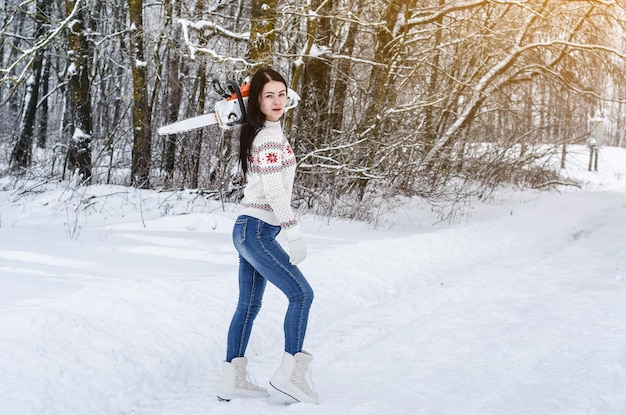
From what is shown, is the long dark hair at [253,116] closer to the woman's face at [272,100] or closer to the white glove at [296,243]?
the woman's face at [272,100]

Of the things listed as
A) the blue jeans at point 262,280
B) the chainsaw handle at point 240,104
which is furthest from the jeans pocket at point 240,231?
the chainsaw handle at point 240,104

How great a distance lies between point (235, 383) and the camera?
12.5ft

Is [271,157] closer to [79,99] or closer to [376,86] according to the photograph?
[376,86]

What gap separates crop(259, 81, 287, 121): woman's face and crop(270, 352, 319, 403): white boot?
1.35 metres

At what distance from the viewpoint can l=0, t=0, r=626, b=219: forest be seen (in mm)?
11594

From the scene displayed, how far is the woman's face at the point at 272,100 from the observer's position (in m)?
3.63

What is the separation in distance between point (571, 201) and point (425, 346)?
535 inches

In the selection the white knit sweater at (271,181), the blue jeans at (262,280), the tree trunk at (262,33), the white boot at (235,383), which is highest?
the tree trunk at (262,33)

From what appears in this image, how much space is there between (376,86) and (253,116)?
8.88 metres

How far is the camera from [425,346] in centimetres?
499

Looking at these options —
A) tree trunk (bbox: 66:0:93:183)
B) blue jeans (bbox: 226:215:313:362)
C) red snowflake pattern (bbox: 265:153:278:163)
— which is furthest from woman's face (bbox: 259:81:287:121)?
tree trunk (bbox: 66:0:93:183)

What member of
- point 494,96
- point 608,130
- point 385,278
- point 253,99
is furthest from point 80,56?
point 608,130

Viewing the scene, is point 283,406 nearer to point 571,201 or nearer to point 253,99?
point 253,99

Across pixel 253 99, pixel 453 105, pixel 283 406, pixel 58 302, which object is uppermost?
pixel 453 105
